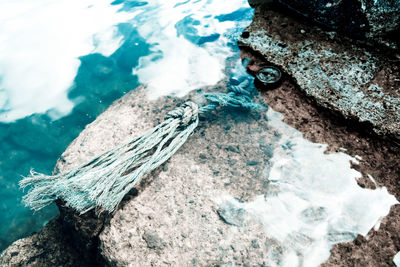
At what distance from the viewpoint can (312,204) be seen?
1484mm

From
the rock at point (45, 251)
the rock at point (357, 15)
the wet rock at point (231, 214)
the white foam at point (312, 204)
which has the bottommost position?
the rock at point (45, 251)

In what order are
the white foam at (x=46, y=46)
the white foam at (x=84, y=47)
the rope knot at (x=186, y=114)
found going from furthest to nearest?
the white foam at (x=46, y=46) → the white foam at (x=84, y=47) → the rope knot at (x=186, y=114)

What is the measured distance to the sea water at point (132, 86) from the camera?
1455mm

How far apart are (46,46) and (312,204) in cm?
357

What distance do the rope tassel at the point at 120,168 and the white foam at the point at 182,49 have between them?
48 cm

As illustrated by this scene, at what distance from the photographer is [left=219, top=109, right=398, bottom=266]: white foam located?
138 cm

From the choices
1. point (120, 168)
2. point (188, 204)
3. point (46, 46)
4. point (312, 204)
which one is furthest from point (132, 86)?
point (312, 204)

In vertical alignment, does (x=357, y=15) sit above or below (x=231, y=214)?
above

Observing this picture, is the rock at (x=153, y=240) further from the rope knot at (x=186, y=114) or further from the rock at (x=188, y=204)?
the rope knot at (x=186, y=114)

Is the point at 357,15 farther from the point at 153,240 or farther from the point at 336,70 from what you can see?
the point at 153,240

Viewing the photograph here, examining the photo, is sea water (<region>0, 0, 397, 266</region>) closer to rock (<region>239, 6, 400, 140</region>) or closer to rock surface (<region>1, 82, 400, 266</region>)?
rock surface (<region>1, 82, 400, 266</region>)

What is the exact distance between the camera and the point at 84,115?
8.88 ft

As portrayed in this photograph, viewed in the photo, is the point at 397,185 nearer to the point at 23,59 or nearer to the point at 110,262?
the point at 110,262

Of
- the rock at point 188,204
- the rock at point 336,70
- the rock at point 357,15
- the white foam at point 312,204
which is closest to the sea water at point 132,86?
the white foam at point 312,204
